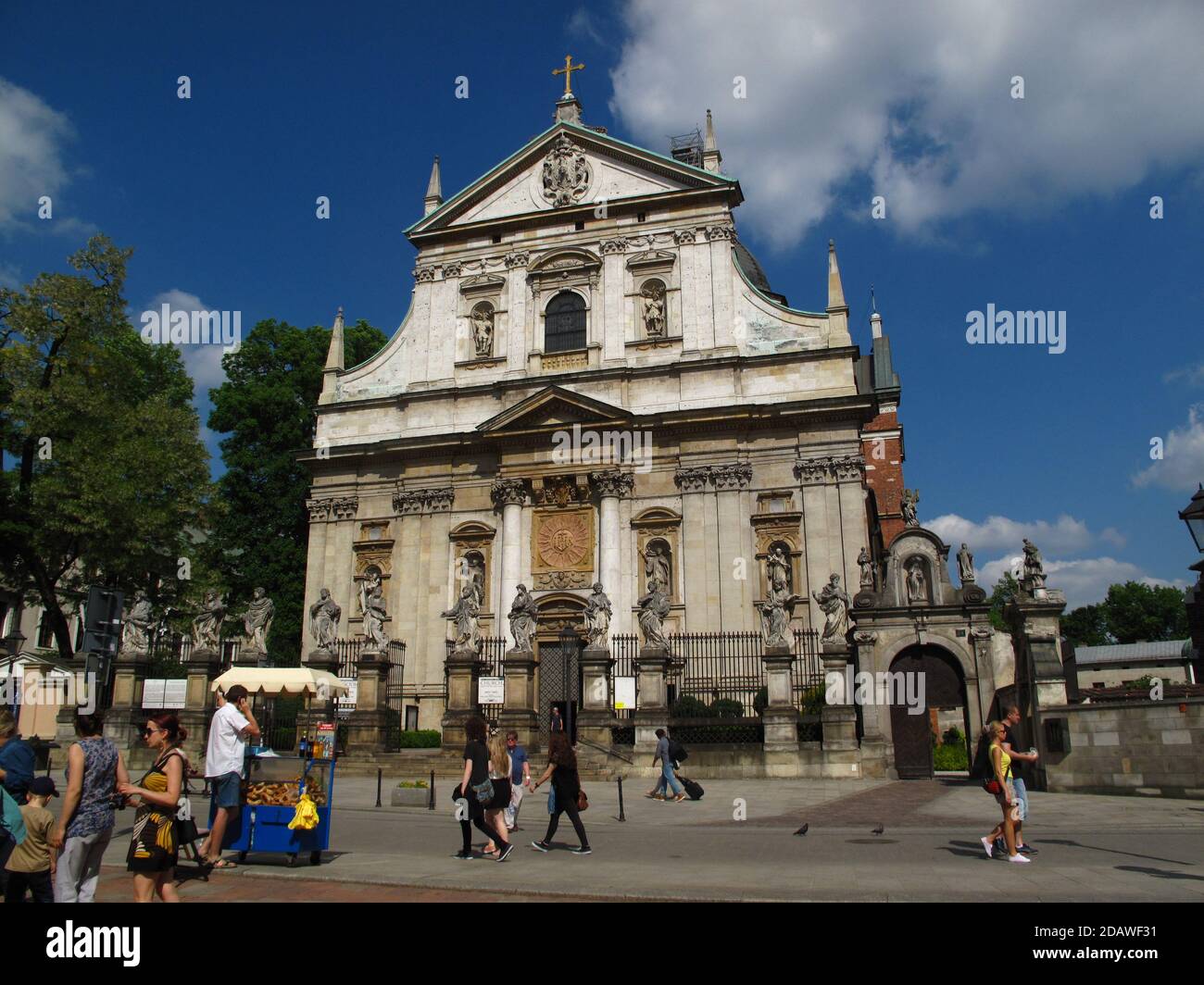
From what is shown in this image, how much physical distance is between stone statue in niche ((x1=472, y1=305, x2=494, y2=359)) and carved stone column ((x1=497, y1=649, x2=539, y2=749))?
49.5 feet

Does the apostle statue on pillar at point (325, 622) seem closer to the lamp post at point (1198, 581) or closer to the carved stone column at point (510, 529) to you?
the carved stone column at point (510, 529)

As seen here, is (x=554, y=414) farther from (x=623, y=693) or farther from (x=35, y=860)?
(x=35, y=860)

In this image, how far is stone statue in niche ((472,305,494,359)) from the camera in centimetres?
3591

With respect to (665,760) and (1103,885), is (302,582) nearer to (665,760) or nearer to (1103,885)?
(665,760)

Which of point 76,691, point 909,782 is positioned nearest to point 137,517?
point 76,691

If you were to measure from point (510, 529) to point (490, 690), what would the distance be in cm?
913

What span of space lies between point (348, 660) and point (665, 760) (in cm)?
1493

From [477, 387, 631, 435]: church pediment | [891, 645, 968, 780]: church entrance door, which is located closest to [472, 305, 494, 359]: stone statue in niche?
[477, 387, 631, 435]: church pediment

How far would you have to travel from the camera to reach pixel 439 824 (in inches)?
582

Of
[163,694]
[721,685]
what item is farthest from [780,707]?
[163,694]

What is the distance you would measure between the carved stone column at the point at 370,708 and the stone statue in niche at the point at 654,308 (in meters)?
15.1

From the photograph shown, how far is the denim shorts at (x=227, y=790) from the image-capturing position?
9.84 meters

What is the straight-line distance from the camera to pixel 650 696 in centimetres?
2325

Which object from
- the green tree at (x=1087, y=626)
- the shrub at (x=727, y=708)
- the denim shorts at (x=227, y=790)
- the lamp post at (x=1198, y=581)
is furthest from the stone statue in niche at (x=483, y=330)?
the green tree at (x=1087, y=626)
